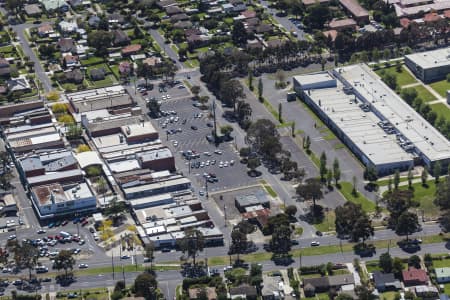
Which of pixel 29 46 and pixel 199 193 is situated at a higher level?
pixel 29 46

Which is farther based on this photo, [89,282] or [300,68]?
[300,68]

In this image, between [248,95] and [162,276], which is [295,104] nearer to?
[248,95]

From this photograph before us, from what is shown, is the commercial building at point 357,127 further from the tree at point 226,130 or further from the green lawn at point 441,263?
the green lawn at point 441,263

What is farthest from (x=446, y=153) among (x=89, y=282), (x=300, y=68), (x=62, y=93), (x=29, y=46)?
(x=29, y=46)

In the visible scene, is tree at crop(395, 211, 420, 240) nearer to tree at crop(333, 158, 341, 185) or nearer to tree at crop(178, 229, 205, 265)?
tree at crop(333, 158, 341, 185)

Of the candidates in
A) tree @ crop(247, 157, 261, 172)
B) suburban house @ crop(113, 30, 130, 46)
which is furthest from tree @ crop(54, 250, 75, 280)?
suburban house @ crop(113, 30, 130, 46)

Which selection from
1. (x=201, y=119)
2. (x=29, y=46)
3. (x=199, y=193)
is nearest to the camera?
(x=199, y=193)

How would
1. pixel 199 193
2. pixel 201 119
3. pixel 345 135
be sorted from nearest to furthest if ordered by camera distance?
1. pixel 199 193
2. pixel 345 135
3. pixel 201 119
